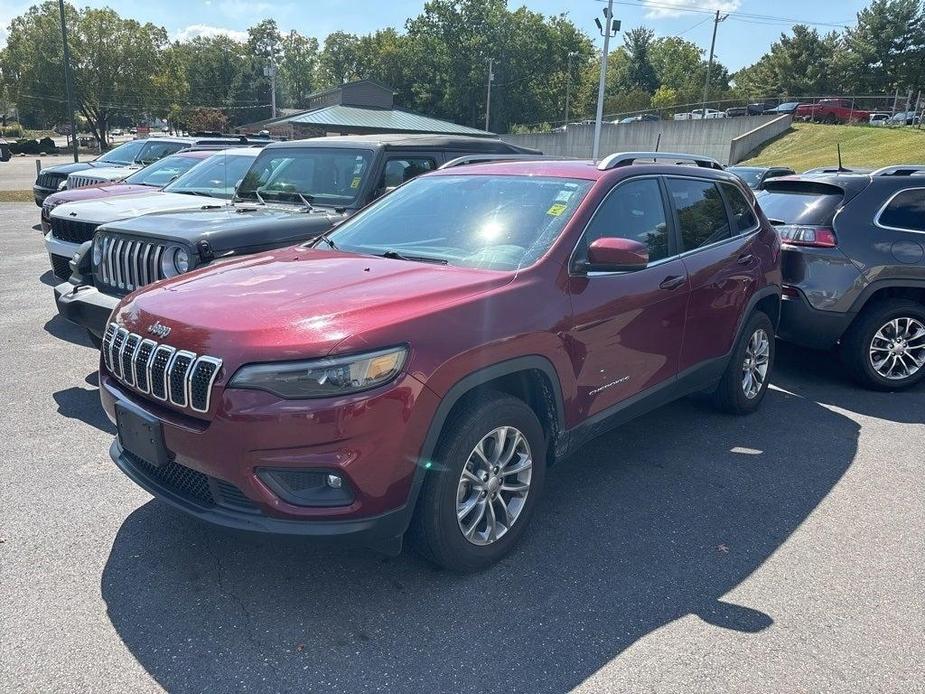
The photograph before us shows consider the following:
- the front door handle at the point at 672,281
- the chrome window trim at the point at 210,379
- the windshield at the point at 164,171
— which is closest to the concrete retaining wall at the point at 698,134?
the windshield at the point at 164,171

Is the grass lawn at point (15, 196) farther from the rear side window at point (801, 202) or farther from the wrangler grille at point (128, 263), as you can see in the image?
the rear side window at point (801, 202)

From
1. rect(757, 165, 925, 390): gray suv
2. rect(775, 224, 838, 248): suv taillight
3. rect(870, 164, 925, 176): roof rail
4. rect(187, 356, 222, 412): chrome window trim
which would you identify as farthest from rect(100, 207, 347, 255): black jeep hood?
rect(870, 164, 925, 176): roof rail

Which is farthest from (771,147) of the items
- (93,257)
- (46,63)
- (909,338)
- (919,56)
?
(46,63)

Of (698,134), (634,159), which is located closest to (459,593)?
(634,159)

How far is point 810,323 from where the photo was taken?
589cm

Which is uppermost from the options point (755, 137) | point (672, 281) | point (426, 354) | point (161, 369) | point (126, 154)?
point (755, 137)

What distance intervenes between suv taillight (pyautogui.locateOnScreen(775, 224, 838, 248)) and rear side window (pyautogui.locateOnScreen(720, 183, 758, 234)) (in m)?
0.78

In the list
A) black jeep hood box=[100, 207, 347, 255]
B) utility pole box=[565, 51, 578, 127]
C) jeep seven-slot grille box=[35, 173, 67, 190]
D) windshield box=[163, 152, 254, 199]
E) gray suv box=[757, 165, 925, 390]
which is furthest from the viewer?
utility pole box=[565, 51, 578, 127]

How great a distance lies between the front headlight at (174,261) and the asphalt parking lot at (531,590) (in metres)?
1.15

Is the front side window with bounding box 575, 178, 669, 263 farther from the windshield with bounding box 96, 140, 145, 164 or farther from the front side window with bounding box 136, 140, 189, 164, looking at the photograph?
the windshield with bounding box 96, 140, 145, 164

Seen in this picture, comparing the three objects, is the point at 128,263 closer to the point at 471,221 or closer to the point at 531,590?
the point at 471,221

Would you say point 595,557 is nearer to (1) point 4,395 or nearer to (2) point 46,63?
(1) point 4,395

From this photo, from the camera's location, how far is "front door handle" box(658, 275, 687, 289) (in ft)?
13.2

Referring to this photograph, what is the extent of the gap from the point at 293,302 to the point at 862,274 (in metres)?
4.85
